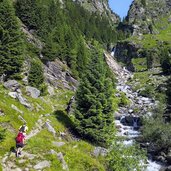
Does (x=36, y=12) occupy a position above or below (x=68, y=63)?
above

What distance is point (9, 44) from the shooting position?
67938mm

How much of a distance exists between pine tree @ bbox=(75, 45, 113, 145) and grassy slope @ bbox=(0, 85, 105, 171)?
2363mm

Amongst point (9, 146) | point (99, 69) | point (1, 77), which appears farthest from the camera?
point (1, 77)

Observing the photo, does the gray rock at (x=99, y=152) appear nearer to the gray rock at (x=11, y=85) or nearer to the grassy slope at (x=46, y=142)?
the grassy slope at (x=46, y=142)

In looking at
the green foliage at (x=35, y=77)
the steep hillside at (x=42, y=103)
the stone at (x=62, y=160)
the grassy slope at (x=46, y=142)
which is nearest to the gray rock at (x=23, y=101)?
the steep hillside at (x=42, y=103)

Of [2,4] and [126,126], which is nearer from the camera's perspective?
[2,4]

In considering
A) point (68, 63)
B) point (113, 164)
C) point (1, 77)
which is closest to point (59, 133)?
point (113, 164)

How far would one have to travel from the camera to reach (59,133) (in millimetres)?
49031

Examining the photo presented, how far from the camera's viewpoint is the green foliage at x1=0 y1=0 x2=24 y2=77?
66.0m

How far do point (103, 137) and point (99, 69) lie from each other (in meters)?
10.7

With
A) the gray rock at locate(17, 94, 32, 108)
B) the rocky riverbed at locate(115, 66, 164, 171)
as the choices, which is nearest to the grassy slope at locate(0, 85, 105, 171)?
the gray rock at locate(17, 94, 32, 108)

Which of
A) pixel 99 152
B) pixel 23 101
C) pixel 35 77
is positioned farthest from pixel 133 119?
pixel 99 152

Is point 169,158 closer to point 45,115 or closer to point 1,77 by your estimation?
point 45,115

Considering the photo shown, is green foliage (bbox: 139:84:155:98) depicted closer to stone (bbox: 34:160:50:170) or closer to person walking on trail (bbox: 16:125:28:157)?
stone (bbox: 34:160:50:170)
